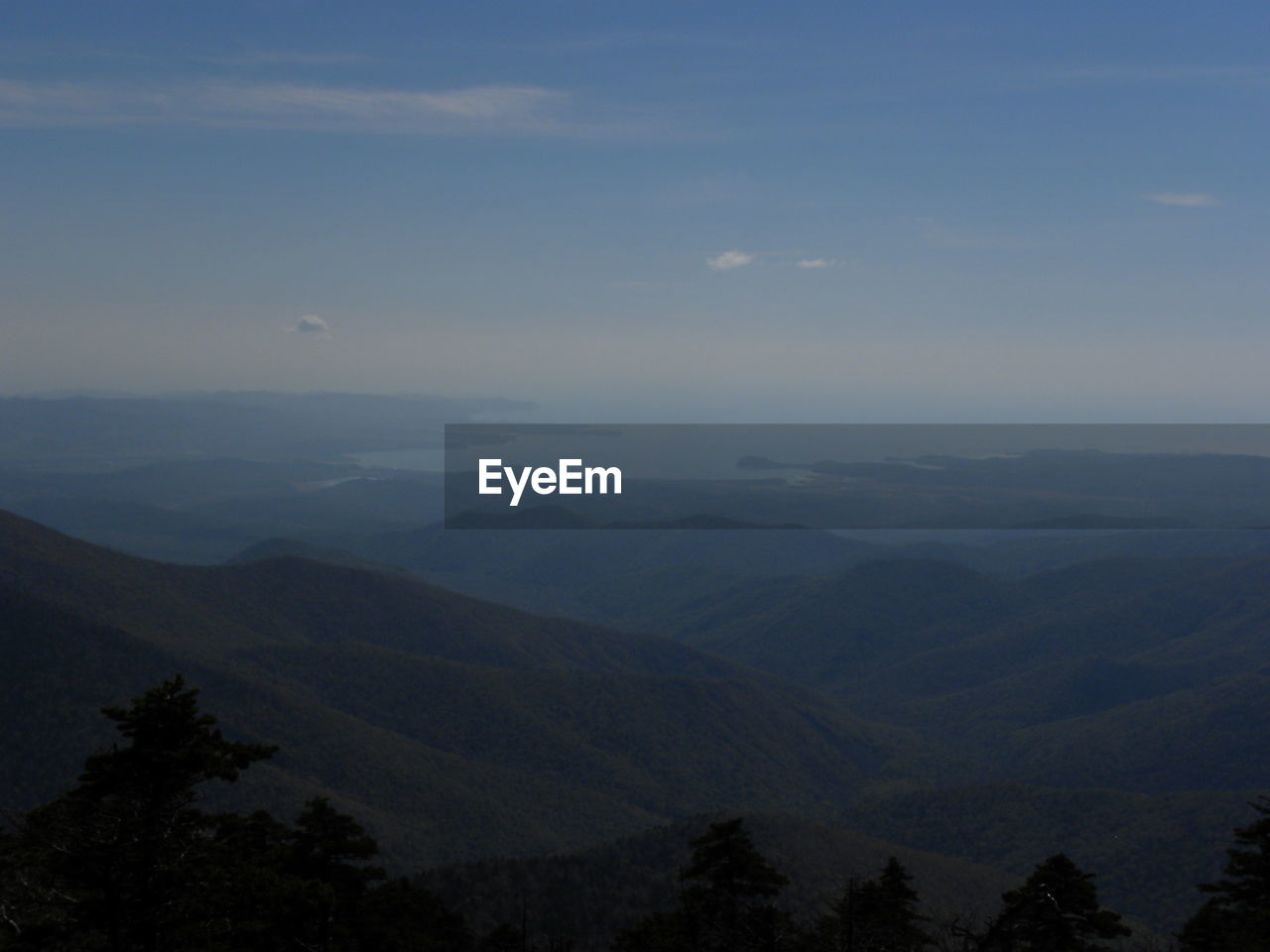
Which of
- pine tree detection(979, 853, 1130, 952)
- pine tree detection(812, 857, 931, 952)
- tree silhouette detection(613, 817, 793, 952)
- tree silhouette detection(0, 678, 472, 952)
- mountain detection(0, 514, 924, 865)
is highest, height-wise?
tree silhouette detection(0, 678, 472, 952)

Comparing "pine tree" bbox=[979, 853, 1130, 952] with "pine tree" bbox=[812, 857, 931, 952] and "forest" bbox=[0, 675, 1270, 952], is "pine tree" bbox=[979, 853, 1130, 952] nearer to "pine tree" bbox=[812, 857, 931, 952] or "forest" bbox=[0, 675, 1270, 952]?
"forest" bbox=[0, 675, 1270, 952]

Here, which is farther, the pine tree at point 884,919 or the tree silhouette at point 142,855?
the pine tree at point 884,919

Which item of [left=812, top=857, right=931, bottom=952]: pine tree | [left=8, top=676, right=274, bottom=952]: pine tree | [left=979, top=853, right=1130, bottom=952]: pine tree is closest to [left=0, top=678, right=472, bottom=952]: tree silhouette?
[left=8, top=676, right=274, bottom=952]: pine tree

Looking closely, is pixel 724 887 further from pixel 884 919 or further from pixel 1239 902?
pixel 1239 902

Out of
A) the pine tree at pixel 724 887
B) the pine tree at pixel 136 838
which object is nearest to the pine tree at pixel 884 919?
the pine tree at pixel 724 887

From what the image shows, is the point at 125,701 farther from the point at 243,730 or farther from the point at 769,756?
the point at 769,756

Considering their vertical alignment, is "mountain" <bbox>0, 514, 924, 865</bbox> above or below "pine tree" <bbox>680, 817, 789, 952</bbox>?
below

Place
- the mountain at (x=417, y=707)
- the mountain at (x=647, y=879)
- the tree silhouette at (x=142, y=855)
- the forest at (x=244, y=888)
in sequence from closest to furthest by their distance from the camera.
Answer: the tree silhouette at (x=142, y=855)
the forest at (x=244, y=888)
the mountain at (x=647, y=879)
the mountain at (x=417, y=707)

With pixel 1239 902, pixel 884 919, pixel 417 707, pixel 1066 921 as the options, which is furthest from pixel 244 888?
pixel 417 707

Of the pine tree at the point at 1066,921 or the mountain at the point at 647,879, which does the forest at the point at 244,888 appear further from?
the mountain at the point at 647,879
